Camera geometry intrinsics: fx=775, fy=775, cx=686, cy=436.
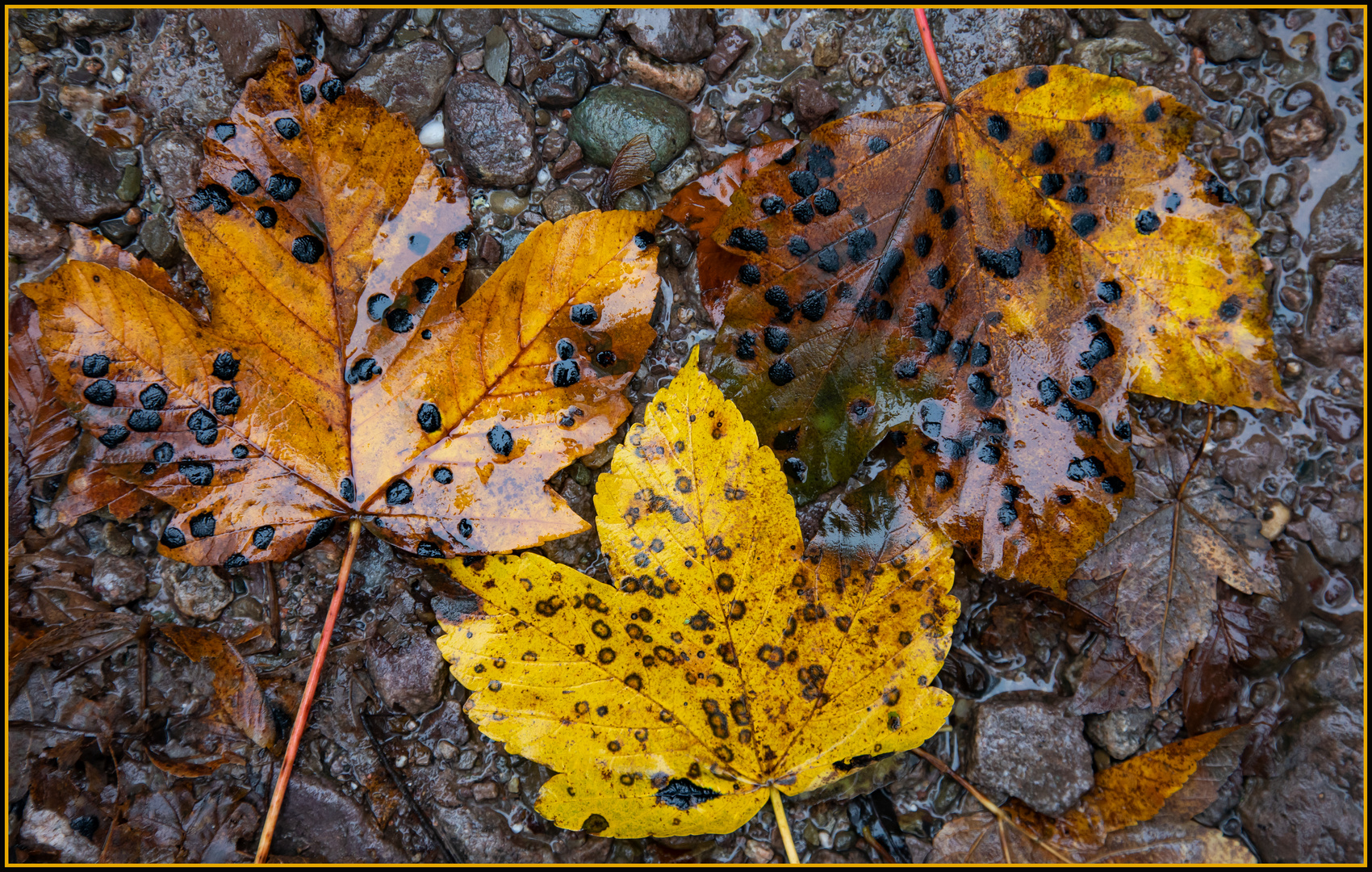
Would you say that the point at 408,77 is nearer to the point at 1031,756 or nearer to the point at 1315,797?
the point at 1031,756

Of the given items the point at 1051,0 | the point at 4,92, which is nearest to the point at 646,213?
the point at 1051,0

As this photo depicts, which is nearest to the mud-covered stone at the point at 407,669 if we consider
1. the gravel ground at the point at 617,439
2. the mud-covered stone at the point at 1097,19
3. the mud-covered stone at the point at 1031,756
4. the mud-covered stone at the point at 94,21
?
the gravel ground at the point at 617,439

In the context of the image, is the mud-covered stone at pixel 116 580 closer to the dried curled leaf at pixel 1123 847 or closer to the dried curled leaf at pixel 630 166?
the dried curled leaf at pixel 630 166

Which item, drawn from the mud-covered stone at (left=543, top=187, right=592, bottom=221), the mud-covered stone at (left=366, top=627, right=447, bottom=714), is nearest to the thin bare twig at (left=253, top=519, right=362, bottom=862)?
the mud-covered stone at (left=366, top=627, right=447, bottom=714)

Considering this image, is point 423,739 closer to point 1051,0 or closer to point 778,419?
point 778,419

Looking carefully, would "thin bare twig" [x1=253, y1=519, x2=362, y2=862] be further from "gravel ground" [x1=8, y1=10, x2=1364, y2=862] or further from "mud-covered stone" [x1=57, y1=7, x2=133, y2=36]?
"mud-covered stone" [x1=57, y1=7, x2=133, y2=36]
